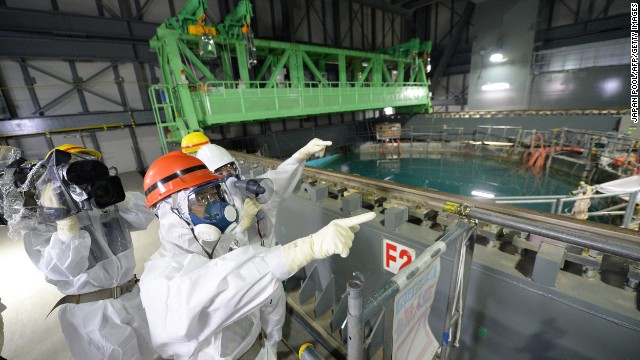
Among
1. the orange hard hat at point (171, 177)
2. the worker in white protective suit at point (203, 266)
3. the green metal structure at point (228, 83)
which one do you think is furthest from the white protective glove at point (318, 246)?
the green metal structure at point (228, 83)

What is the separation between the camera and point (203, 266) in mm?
999

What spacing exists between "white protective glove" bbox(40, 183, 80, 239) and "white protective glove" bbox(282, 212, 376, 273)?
66.2 inches

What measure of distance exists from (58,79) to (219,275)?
451 inches

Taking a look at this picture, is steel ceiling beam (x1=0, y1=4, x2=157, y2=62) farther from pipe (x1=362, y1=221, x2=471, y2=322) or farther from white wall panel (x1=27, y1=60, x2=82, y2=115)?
pipe (x1=362, y1=221, x2=471, y2=322)

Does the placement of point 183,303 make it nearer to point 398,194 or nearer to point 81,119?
point 398,194

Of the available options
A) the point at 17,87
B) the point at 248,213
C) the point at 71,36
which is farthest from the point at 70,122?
the point at 248,213

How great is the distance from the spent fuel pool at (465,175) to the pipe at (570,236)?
6.94 metres

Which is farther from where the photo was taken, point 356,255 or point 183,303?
point 356,255

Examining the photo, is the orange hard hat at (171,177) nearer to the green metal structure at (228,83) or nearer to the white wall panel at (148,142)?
the green metal structure at (228,83)

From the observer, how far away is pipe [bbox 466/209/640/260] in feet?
2.96

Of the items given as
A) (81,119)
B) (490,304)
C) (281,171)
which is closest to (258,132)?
(81,119)

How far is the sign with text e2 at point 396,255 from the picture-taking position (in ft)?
6.56

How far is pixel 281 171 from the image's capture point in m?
2.45

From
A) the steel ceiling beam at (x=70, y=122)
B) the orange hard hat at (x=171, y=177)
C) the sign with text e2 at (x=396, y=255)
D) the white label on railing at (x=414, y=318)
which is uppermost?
the steel ceiling beam at (x=70, y=122)
